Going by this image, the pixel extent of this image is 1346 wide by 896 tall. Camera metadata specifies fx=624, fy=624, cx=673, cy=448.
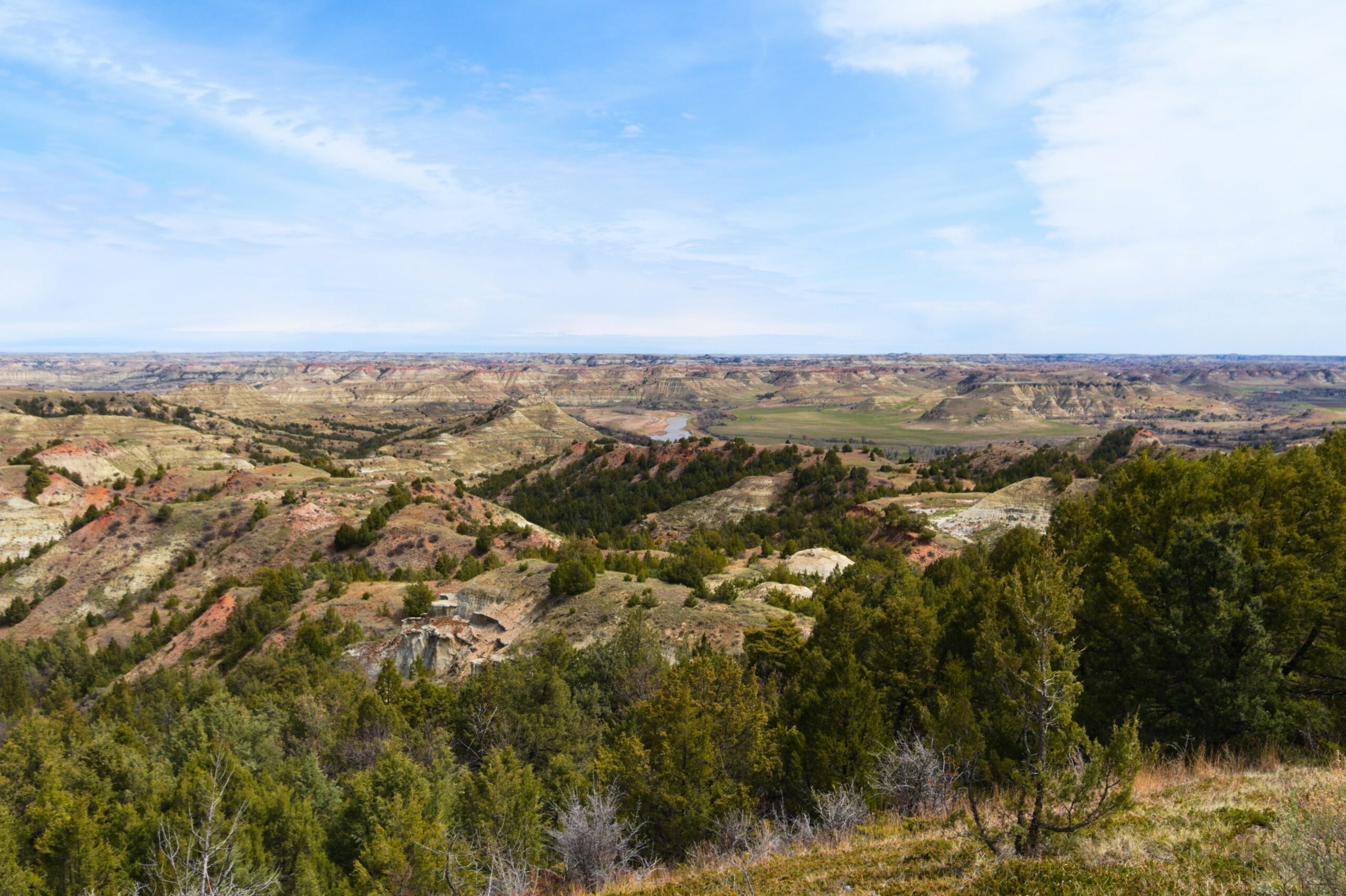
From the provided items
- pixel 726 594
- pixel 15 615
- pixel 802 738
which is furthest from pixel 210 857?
pixel 15 615

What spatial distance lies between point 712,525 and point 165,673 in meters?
56.2

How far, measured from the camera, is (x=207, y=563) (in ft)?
207

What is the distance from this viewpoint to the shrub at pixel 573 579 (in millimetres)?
38969

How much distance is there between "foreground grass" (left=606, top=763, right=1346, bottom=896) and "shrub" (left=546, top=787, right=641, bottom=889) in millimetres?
2211

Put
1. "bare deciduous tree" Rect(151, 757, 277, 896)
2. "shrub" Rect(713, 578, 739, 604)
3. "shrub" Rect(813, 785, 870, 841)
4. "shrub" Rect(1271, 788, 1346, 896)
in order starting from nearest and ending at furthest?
"shrub" Rect(1271, 788, 1346, 896) → "bare deciduous tree" Rect(151, 757, 277, 896) → "shrub" Rect(813, 785, 870, 841) → "shrub" Rect(713, 578, 739, 604)

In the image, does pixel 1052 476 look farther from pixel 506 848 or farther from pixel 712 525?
pixel 506 848

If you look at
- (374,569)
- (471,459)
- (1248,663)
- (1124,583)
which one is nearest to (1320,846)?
(1248,663)

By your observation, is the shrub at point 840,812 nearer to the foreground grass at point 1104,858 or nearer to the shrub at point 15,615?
the foreground grass at point 1104,858

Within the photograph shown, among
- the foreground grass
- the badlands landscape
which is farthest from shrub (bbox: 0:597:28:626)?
the foreground grass

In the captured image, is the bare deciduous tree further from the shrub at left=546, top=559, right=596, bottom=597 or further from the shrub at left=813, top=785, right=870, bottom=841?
the shrub at left=546, top=559, right=596, bottom=597

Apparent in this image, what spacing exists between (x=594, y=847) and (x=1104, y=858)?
420 inches

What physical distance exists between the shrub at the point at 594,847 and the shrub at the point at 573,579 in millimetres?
23327

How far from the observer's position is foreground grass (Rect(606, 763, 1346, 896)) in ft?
25.2

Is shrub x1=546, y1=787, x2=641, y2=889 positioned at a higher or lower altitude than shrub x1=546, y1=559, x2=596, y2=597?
higher
